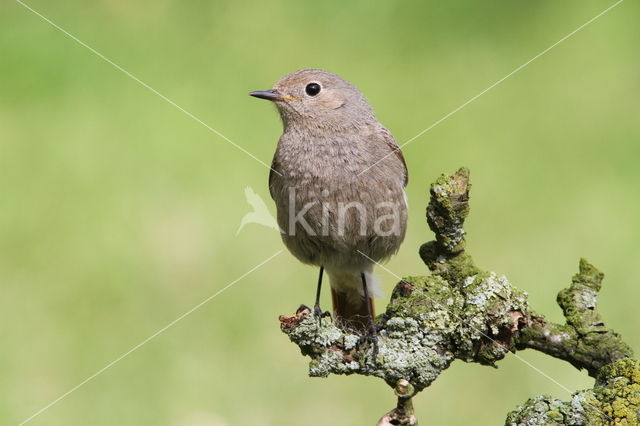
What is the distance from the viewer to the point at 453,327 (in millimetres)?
3457

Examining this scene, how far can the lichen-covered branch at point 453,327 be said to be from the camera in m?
3.38

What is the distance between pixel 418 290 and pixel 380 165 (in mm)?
1064

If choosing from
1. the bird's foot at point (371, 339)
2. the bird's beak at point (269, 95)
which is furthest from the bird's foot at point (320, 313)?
the bird's beak at point (269, 95)

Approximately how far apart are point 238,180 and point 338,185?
2518 mm

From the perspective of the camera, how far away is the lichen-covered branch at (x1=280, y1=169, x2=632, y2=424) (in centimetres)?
338

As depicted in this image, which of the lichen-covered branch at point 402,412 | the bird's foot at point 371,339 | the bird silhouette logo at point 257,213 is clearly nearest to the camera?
the lichen-covered branch at point 402,412

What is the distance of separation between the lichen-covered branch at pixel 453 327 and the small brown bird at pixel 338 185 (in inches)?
25.1

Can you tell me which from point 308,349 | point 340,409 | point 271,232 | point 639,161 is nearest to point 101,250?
point 271,232

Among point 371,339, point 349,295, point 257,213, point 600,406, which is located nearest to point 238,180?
point 257,213

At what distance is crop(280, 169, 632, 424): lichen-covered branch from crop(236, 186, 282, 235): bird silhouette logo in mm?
1681

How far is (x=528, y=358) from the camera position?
5.77 m

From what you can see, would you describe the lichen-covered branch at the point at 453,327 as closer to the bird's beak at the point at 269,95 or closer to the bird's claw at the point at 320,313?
the bird's claw at the point at 320,313

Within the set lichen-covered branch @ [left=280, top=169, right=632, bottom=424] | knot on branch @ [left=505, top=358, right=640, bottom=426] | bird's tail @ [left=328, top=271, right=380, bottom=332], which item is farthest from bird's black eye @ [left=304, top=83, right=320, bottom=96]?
knot on branch @ [left=505, top=358, right=640, bottom=426]

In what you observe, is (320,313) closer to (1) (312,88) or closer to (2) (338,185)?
(2) (338,185)
